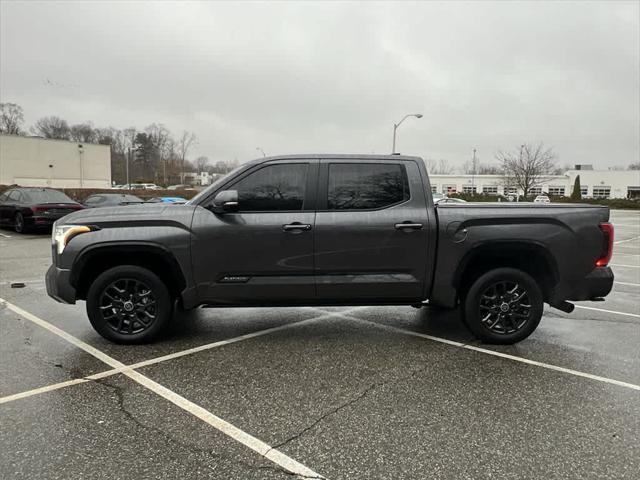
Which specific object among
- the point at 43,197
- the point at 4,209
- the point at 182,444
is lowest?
the point at 182,444

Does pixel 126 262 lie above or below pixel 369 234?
below

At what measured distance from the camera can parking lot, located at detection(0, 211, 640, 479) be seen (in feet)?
8.84

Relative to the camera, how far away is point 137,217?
4.49 meters

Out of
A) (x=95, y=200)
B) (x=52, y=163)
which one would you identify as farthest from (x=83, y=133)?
(x=95, y=200)

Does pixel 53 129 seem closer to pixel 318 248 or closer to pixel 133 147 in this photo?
pixel 133 147

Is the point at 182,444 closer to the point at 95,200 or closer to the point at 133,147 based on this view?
the point at 95,200

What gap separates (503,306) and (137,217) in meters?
3.80

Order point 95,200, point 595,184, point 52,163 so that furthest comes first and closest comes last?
point 595,184
point 52,163
point 95,200

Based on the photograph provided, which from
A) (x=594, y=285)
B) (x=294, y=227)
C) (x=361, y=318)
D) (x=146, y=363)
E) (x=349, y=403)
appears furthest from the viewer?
(x=361, y=318)

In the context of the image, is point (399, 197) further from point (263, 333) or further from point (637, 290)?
point (637, 290)

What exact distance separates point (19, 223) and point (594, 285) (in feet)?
54.2

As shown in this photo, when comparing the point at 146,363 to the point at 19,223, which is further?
the point at 19,223

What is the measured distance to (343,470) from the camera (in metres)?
2.62

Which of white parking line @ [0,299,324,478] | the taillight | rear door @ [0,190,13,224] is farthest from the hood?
rear door @ [0,190,13,224]
